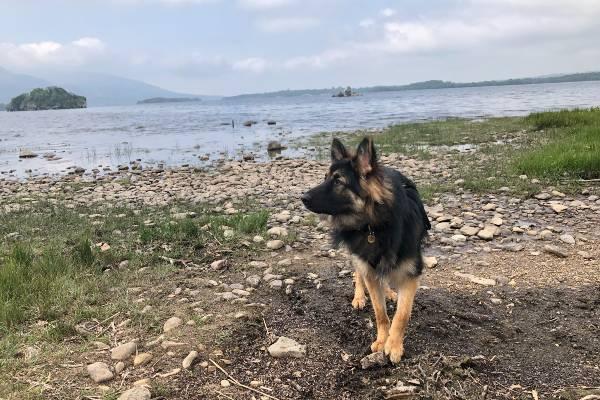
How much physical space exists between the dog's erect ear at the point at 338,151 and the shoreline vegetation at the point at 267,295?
1.80m

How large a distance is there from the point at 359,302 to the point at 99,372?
2796 mm

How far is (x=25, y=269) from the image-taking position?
5957 mm

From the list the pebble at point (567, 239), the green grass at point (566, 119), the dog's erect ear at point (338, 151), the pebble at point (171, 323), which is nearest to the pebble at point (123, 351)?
the pebble at point (171, 323)

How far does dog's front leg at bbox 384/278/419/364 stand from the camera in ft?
14.0

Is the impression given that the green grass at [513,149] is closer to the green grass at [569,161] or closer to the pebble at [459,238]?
the green grass at [569,161]

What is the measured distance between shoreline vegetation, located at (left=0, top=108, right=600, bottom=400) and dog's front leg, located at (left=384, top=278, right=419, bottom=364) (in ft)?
0.51

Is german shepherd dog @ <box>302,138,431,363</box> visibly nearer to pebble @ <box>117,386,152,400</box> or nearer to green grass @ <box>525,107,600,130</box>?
pebble @ <box>117,386,152,400</box>

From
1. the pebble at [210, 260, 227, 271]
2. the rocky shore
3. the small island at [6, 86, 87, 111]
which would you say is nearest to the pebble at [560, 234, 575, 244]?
the rocky shore

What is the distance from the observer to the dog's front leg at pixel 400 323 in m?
4.26

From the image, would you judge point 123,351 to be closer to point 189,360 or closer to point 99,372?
point 99,372

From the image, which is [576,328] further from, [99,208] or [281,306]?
[99,208]

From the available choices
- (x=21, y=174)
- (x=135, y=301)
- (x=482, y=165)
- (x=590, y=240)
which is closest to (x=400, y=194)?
(x=135, y=301)

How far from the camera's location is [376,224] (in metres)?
4.45

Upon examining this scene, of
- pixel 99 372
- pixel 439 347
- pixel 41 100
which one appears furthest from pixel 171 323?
pixel 41 100
